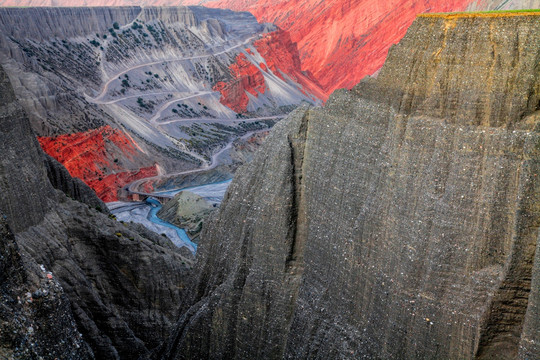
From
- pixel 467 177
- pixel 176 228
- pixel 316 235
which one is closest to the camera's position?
pixel 467 177

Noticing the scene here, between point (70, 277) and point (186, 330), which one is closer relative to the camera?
point (186, 330)

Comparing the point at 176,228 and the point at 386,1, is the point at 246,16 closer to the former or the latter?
the point at 386,1

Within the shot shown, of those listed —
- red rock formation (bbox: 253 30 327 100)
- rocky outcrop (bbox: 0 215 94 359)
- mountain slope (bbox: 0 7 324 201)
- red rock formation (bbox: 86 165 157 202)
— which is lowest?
rocky outcrop (bbox: 0 215 94 359)

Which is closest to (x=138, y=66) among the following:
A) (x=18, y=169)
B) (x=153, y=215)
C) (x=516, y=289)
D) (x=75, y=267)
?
(x=153, y=215)

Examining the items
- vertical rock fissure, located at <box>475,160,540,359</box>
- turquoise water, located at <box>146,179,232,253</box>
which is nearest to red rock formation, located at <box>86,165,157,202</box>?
turquoise water, located at <box>146,179,232,253</box>

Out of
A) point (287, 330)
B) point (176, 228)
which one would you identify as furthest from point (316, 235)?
point (176, 228)

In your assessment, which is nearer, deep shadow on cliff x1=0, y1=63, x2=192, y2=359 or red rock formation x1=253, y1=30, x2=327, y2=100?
deep shadow on cliff x1=0, y1=63, x2=192, y2=359

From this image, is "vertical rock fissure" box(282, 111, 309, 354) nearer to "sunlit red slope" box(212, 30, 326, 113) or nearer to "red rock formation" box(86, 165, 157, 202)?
"red rock formation" box(86, 165, 157, 202)

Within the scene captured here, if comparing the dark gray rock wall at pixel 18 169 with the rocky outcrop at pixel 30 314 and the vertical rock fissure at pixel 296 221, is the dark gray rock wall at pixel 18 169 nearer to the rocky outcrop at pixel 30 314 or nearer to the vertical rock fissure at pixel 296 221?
the rocky outcrop at pixel 30 314
